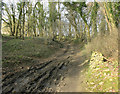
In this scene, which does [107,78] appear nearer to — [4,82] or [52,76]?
[52,76]

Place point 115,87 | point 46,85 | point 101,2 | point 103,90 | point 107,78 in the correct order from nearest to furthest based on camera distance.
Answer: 1. point 115,87
2. point 103,90
3. point 107,78
4. point 46,85
5. point 101,2

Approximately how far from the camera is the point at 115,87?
13.3 feet

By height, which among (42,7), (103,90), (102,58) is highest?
(42,7)

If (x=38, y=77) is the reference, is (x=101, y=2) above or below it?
above

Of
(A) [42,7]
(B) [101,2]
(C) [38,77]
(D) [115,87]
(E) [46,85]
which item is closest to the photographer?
(D) [115,87]

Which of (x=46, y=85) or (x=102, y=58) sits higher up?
(x=102, y=58)

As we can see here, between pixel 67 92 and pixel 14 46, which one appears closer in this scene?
pixel 67 92

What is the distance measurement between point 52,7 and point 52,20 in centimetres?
293

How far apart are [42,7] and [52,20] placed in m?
3.60

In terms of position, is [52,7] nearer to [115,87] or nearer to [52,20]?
[52,20]

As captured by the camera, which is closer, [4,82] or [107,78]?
[107,78]

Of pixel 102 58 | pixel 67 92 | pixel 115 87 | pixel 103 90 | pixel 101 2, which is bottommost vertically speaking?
pixel 67 92

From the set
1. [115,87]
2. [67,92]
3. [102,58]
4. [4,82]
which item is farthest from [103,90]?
[4,82]

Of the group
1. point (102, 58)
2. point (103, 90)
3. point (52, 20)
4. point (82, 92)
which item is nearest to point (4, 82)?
point (82, 92)
